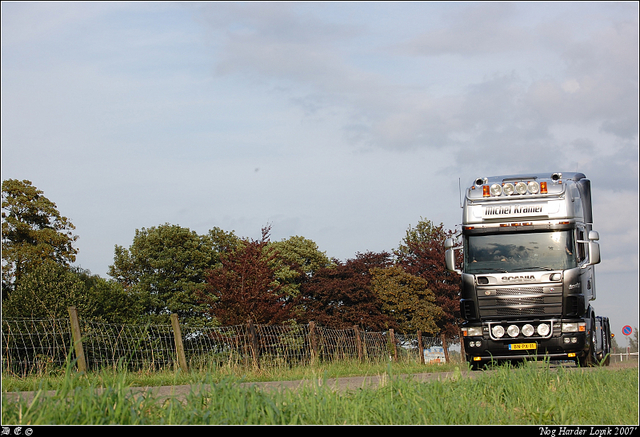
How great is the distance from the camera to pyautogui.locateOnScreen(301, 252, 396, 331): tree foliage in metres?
43.2

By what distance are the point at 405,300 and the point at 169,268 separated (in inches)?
809

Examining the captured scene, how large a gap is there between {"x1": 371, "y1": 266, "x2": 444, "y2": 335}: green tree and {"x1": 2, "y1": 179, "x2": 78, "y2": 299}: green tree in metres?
21.4

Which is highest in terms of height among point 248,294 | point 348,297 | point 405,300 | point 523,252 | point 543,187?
point 543,187

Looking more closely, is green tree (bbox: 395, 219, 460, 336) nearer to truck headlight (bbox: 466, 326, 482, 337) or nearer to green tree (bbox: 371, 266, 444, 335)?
green tree (bbox: 371, 266, 444, 335)

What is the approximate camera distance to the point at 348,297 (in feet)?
147

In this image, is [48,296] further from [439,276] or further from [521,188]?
[439,276]

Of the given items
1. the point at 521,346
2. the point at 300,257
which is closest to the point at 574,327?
the point at 521,346

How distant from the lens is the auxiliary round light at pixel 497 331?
13.9 meters

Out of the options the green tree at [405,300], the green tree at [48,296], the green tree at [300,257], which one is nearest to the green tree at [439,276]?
the green tree at [405,300]

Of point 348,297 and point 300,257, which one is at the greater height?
point 300,257

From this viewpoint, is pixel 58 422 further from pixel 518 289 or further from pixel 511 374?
pixel 518 289

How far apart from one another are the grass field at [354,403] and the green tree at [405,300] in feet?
119

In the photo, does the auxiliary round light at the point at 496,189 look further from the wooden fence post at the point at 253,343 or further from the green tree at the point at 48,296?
the green tree at the point at 48,296

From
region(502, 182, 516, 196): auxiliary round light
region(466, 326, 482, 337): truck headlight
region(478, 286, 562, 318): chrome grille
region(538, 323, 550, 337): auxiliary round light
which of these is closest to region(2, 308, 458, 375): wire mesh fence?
region(466, 326, 482, 337): truck headlight
